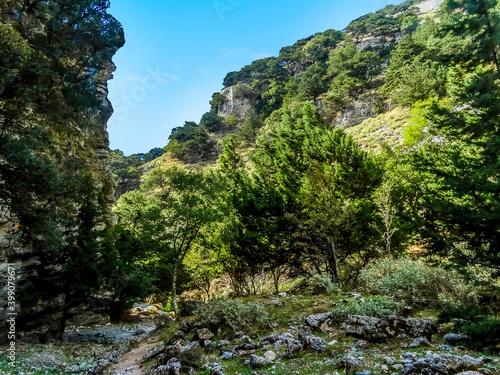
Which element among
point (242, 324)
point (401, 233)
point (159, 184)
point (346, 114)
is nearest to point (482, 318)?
point (242, 324)

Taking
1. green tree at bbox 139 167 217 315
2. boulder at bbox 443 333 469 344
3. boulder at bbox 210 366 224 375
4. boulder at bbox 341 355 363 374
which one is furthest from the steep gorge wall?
boulder at bbox 443 333 469 344

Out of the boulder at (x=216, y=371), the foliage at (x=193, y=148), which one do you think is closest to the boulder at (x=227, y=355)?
the boulder at (x=216, y=371)

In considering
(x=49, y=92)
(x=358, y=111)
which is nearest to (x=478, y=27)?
(x=49, y=92)

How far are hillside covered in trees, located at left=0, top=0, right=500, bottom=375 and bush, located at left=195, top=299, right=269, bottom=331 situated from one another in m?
0.04

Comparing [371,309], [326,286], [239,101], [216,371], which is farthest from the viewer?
[239,101]

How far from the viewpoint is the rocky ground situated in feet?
12.8

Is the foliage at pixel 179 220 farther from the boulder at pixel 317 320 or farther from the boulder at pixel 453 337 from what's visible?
the boulder at pixel 453 337

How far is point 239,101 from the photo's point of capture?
7944cm

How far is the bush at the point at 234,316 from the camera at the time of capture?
24.7 feet

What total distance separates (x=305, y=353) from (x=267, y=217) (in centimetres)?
938

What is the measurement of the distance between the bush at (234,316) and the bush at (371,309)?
2.12 metres

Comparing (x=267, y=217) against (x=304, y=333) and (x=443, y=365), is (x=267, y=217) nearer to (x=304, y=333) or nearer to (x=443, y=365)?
(x=304, y=333)

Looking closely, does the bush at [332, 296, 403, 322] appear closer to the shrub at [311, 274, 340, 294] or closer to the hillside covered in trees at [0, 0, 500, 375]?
the hillside covered in trees at [0, 0, 500, 375]

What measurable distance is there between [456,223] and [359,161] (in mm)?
9618
